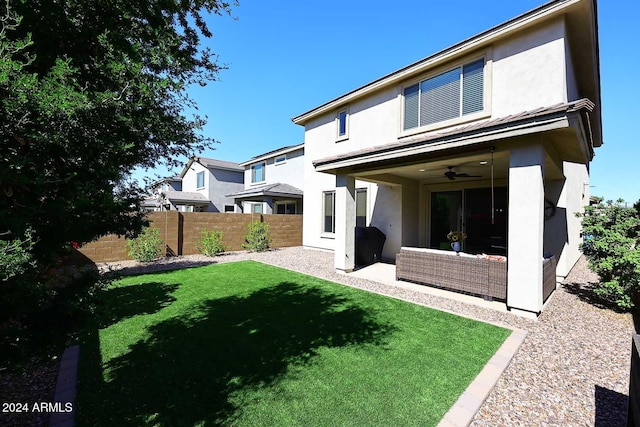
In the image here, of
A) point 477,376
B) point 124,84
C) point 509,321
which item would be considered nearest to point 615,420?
point 477,376

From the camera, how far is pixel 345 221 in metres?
9.01

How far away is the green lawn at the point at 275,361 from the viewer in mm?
2859

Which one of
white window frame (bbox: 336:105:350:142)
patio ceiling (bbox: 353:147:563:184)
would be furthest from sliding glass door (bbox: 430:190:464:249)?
white window frame (bbox: 336:105:350:142)

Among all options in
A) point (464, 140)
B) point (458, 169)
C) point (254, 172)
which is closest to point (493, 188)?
point (458, 169)

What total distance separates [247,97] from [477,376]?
1215cm

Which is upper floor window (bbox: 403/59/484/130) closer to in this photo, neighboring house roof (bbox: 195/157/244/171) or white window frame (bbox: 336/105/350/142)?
white window frame (bbox: 336/105/350/142)

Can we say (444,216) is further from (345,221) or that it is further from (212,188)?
(212,188)

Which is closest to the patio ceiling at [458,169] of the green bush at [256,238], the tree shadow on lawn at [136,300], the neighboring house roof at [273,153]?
the tree shadow on lawn at [136,300]

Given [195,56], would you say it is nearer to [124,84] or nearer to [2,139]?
[124,84]

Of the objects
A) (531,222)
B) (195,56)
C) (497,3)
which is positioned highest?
(497,3)

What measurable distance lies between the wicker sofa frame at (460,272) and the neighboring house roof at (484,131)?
281cm

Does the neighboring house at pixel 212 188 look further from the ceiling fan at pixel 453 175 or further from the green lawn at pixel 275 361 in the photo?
the ceiling fan at pixel 453 175

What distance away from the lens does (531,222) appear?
5.49 m

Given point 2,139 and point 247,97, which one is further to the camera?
point 247,97
